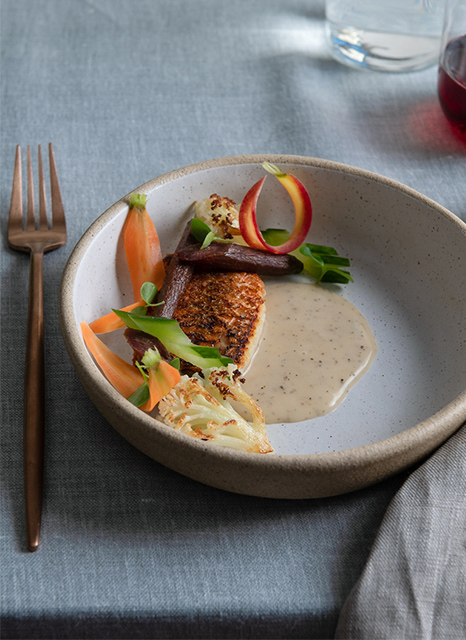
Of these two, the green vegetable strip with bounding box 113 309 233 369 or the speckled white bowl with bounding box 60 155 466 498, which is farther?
the green vegetable strip with bounding box 113 309 233 369

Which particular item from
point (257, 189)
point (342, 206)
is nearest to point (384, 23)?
point (342, 206)

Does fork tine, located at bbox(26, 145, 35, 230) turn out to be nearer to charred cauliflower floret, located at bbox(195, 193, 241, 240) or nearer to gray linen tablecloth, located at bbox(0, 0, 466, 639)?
gray linen tablecloth, located at bbox(0, 0, 466, 639)

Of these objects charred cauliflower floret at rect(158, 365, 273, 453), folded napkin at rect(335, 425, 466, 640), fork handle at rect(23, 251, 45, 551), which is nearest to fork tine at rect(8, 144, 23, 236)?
fork handle at rect(23, 251, 45, 551)

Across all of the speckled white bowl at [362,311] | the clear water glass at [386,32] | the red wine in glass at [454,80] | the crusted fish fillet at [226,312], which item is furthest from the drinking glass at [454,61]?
the crusted fish fillet at [226,312]

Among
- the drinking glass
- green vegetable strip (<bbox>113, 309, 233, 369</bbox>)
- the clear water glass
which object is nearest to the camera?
green vegetable strip (<bbox>113, 309, 233, 369</bbox>)

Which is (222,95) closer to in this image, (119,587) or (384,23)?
(384,23)

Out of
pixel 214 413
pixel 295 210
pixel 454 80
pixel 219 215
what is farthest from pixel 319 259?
pixel 454 80
